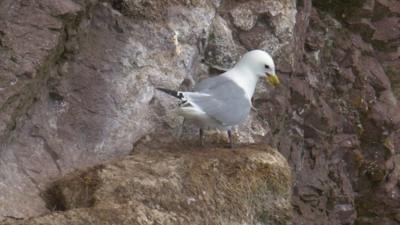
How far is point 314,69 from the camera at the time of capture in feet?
23.4

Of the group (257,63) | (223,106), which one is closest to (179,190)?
(223,106)

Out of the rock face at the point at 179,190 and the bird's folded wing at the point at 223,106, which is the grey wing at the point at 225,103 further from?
A: the rock face at the point at 179,190

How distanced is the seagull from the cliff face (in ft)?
1.13

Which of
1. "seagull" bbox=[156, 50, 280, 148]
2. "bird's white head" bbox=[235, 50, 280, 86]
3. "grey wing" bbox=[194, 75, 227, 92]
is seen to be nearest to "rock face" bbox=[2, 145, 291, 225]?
"seagull" bbox=[156, 50, 280, 148]

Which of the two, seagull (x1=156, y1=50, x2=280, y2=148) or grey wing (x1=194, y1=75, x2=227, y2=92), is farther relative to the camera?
grey wing (x1=194, y1=75, x2=227, y2=92)

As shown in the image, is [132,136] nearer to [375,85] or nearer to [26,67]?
[26,67]

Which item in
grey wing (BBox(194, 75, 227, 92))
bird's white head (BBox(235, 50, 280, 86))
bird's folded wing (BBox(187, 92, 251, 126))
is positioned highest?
bird's white head (BBox(235, 50, 280, 86))

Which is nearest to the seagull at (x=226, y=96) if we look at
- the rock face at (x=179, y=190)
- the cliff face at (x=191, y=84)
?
the rock face at (x=179, y=190)

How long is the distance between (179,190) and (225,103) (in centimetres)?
79

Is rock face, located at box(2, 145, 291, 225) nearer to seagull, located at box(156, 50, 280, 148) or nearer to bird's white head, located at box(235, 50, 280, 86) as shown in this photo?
seagull, located at box(156, 50, 280, 148)

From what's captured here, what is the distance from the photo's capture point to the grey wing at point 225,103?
15.5 ft

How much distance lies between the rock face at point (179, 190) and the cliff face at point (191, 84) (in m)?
0.30

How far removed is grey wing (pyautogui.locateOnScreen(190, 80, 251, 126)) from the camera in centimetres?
473

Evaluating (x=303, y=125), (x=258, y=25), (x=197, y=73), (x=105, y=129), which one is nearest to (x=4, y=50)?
(x=105, y=129)
